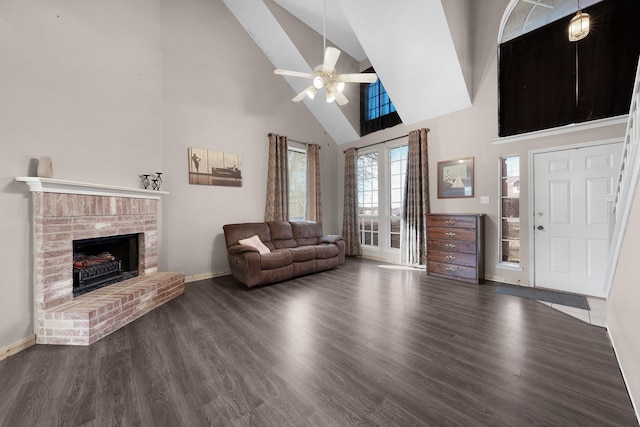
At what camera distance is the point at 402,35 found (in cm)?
379

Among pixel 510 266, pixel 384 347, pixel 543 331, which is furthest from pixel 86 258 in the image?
pixel 510 266

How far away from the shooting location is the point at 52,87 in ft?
7.84

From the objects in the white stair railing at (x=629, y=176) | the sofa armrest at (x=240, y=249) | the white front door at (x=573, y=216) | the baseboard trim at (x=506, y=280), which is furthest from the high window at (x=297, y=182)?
the white stair railing at (x=629, y=176)

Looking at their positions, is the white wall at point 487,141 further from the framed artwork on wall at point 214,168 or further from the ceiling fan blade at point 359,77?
the framed artwork on wall at point 214,168

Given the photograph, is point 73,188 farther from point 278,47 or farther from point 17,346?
point 278,47

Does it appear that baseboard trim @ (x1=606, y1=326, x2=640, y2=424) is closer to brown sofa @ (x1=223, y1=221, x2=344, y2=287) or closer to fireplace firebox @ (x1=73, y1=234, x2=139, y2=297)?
brown sofa @ (x1=223, y1=221, x2=344, y2=287)

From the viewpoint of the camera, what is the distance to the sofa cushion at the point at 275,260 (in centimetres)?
364

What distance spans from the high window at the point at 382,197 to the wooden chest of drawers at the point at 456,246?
3.45 ft

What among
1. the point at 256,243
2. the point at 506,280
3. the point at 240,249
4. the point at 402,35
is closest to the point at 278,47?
the point at 402,35

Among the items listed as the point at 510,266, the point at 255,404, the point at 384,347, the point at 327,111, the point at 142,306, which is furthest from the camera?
the point at 327,111

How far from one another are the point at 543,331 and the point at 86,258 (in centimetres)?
472

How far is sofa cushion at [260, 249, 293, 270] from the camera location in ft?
11.9

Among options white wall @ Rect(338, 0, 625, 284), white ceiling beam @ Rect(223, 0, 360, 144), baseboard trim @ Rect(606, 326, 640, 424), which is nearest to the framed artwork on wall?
white ceiling beam @ Rect(223, 0, 360, 144)

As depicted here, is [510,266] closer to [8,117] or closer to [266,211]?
[266,211]
